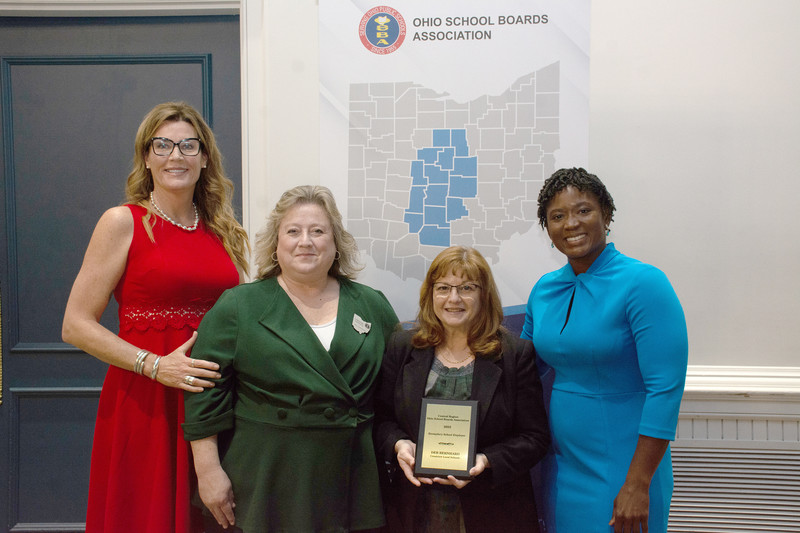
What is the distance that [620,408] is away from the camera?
1.70 metres

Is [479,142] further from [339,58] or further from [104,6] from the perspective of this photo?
[104,6]

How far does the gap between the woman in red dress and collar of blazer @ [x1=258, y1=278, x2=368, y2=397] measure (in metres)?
0.33

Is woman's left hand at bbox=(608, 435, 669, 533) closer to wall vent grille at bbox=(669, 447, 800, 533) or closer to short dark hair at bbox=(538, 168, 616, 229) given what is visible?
short dark hair at bbox=(538, 168, 616, 229)

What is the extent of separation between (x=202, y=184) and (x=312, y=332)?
0.86 meters

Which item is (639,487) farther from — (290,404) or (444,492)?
(290,404)

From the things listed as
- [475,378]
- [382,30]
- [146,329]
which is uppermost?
[382,30]

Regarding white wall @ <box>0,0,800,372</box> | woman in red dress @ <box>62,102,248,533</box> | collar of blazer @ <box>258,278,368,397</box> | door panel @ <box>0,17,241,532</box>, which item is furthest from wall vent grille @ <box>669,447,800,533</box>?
door panel @ <box>0,17,241,532</box>

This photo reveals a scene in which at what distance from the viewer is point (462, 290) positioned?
183 cm

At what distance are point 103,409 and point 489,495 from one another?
1.41m

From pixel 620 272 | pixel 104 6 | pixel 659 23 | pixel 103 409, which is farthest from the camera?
pixel 104 6

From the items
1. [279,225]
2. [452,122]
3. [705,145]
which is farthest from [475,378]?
[705,145]

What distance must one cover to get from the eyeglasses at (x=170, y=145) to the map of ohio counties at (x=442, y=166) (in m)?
0.79

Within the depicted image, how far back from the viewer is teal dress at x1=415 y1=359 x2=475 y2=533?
1770mm

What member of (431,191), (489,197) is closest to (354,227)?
(431,191)
